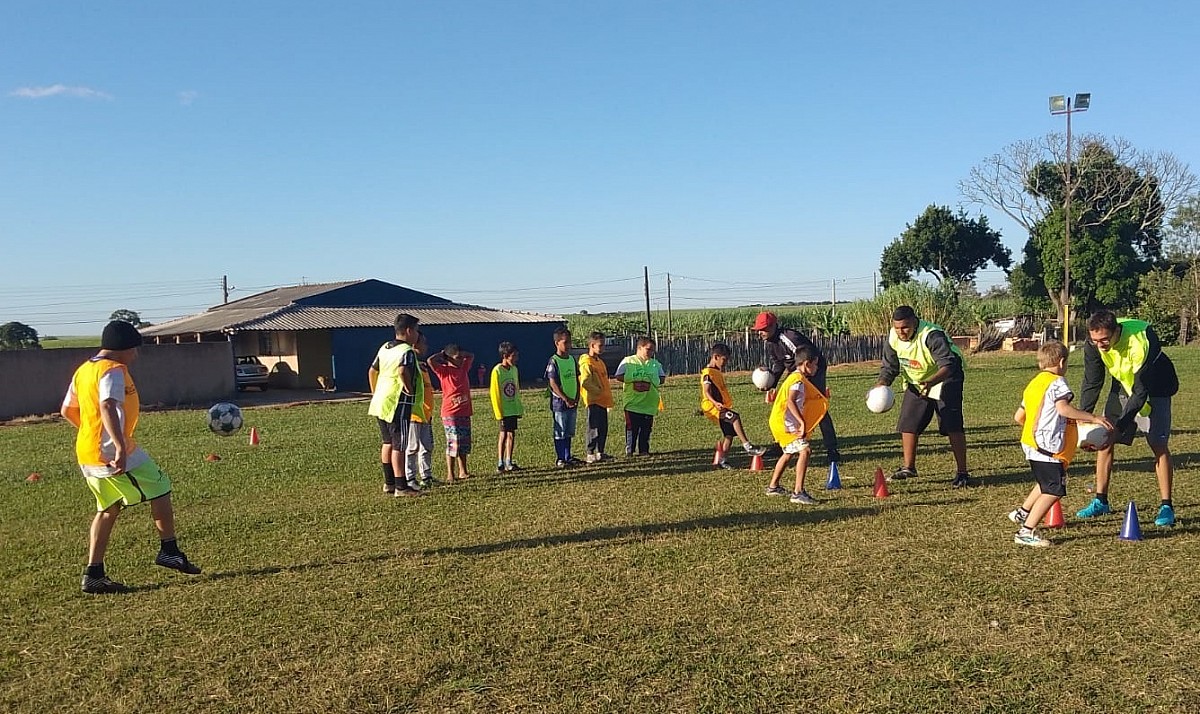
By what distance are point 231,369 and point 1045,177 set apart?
4469cm

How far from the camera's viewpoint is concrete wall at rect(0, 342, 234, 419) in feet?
79.2

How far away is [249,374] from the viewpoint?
31.0 metres

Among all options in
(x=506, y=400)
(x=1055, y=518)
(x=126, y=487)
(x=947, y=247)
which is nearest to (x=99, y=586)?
(x=126, y=487)

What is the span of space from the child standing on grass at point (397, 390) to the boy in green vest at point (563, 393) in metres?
2.27

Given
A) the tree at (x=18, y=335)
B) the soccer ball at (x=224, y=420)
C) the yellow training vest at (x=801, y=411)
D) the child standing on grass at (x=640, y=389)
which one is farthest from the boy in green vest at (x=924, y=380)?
the tree at (x=18, y=335)

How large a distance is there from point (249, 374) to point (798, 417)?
26032 mm

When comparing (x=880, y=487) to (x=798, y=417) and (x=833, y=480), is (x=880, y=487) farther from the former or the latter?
(x=798, y=417)

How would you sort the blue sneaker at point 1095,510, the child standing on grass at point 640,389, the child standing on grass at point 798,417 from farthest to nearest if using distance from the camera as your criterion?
1. the child standing on grass at point 640,389
2. the child standing on grass at point 798,417
3. the blue sneaker at point 1095,510

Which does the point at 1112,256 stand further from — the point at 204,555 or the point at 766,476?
the point at 204,555

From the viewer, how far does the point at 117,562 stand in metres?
7.16

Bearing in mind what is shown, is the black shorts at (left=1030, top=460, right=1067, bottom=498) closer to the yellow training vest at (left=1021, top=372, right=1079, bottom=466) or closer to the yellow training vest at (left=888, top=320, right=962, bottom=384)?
the yellow training vest at (left=1021, top=372, right=1079, bottom=466)

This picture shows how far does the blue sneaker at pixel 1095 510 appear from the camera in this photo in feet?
25.6

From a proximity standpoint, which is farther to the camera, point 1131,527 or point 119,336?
point 1131,527

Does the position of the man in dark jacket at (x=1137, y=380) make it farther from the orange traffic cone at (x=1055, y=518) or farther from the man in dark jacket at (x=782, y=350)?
the man in dark jacket at (x=782, y=350)
